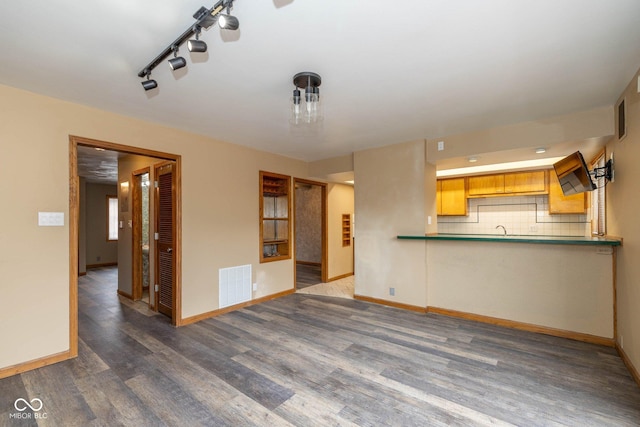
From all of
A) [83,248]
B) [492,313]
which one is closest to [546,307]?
[492,313]

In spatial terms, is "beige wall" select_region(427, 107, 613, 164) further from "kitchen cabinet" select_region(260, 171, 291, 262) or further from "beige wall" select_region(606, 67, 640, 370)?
→ "kitchen cabinet" select_region(260, 171, 291, 262)

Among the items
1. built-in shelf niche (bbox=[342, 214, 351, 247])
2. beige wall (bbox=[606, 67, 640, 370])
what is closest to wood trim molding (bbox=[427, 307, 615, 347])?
beige wall (bbox=[606, 67, 640, 370])

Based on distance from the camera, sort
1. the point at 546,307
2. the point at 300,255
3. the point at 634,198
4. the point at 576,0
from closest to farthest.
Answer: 1. the point at 576,0
2. the point at 634,198
3. the point at 546,307
4. the point at 300,255

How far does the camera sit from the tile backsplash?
187 inches

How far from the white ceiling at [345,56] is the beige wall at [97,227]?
22.0 ft

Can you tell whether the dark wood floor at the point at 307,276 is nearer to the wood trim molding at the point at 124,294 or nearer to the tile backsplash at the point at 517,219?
the wood trim molding at the point at 124,294

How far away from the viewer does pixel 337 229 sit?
622cm

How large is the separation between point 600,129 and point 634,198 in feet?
3.43

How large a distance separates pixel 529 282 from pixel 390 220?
1.89 meters

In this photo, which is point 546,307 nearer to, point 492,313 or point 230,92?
point 492,313

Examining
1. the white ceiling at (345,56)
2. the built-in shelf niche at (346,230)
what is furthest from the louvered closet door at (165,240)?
the built-in shelf niche at (346,230)

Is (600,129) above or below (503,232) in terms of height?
above

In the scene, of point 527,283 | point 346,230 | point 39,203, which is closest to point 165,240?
point 39,203

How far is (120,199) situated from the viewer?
5.16m
